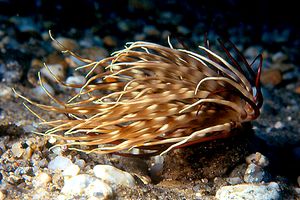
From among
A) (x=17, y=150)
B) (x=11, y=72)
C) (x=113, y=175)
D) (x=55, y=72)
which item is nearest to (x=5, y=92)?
(x=11, y=72)

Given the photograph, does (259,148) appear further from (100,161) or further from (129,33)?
(129,33)

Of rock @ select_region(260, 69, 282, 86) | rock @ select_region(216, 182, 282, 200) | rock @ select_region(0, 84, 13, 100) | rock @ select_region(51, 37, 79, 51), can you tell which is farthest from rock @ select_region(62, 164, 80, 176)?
rock @ select_region(260, 69, 282, 86)

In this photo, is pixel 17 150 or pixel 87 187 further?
pixel 17 150

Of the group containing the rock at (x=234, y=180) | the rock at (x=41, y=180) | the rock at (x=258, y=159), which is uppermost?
the rock at (x=258, y=159)

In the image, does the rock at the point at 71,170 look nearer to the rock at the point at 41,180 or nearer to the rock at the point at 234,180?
the rock at the point at 41,180

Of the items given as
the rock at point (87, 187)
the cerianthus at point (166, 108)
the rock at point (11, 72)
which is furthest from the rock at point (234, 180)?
the rock at point (11, 72)

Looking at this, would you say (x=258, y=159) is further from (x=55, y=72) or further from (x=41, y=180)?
(x=55, y=72)
